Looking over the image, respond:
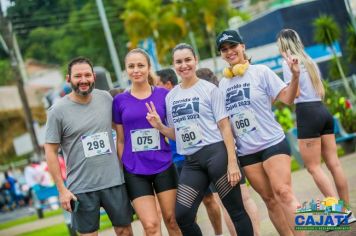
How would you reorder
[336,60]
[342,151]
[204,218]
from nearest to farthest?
[204,218]
[342,151]
[336,60]

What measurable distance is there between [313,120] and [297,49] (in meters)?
0.78

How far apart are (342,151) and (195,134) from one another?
32.2 feet

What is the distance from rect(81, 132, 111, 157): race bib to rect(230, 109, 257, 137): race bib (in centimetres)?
112

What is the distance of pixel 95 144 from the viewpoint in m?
6.07

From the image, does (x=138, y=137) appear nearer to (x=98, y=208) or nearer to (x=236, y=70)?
(x=98, y=208)

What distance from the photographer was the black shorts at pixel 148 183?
6145 mm

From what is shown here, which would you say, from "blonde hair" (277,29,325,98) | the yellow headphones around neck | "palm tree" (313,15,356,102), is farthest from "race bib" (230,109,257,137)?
"palm tree" (313,15,356,102)

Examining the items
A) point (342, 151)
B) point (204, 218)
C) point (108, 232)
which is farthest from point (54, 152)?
point (342, 151)

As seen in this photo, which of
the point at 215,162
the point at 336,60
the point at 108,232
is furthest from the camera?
the point at 336,60

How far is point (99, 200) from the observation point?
6.11 m

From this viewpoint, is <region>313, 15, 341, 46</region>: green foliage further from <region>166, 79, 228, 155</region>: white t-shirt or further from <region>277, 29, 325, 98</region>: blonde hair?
<region>166, 79, 228, 155</region>: white t-shirt

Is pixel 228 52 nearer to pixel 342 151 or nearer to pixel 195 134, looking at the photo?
pixel 195 134

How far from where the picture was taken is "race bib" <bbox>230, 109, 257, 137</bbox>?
20.0 ft

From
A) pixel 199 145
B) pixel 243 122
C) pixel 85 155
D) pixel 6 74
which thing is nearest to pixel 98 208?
pixel 85 155
